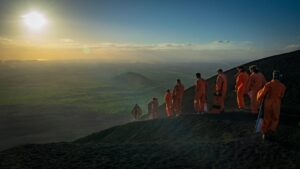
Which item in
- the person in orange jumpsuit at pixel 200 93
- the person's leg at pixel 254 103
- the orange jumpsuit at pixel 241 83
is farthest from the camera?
the person in orange jumpsuit at pixel 200 93

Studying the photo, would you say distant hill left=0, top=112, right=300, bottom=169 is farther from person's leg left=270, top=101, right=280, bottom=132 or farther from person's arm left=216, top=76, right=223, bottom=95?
person's arm left=216, top=76, right=223, bottom=95

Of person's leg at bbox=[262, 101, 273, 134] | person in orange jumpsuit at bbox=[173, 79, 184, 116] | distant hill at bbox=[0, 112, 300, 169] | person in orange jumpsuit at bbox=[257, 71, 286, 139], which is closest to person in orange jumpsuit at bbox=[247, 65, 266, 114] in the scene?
distant hill at bbox=[0, 112, 300, 169]

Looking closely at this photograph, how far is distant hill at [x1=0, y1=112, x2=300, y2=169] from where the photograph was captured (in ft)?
41.7

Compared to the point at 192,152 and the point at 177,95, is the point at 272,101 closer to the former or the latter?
the point at 192,152

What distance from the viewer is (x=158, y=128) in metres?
23.3

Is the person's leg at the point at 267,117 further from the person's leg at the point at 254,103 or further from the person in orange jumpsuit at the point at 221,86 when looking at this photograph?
the person in orange jumpsuit at the point at 221,86

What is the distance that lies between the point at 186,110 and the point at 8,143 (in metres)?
35.7

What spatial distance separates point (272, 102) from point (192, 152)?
3.71 metres

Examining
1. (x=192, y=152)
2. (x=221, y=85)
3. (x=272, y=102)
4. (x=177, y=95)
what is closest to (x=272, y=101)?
(x=272, y=102)

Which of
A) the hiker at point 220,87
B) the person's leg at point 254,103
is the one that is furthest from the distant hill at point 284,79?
the person's leg at point 254,103

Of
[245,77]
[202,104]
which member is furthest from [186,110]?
[245,77]

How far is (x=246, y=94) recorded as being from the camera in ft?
77.2

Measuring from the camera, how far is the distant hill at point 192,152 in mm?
12711

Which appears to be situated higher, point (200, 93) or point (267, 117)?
point (200, 93)
